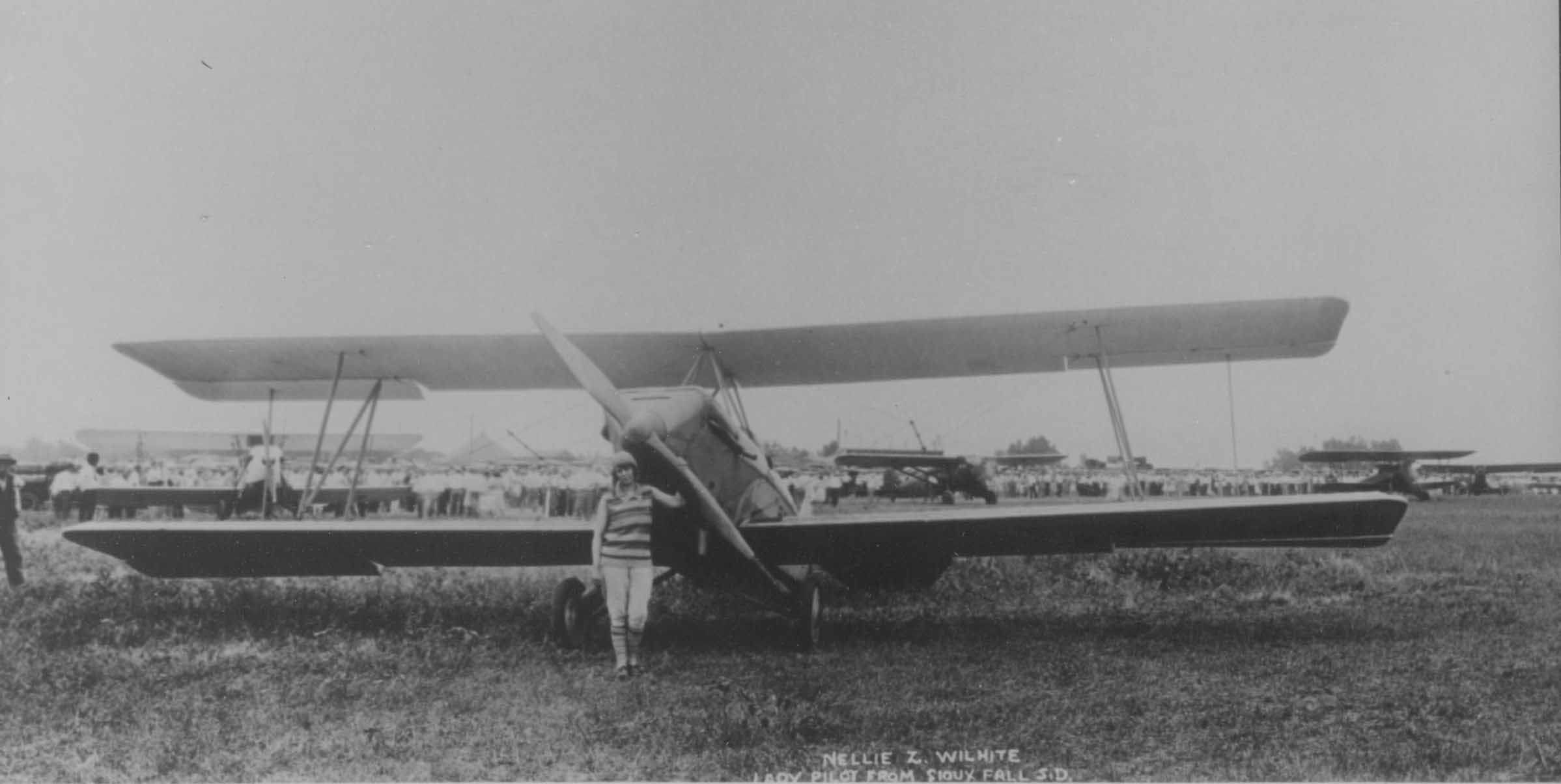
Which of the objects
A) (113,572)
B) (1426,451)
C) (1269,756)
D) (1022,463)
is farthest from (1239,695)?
(1022,463)

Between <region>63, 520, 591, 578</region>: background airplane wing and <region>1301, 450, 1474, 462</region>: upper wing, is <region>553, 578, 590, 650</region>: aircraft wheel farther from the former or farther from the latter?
<region>1301, 450, 1474, 462</region>: upper wing

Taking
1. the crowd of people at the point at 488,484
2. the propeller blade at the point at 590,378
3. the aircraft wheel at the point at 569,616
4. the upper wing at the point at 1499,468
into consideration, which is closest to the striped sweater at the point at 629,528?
the propeller blade at the point at 590,378

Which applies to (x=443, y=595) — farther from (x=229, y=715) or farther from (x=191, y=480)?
(x=191, y=480)

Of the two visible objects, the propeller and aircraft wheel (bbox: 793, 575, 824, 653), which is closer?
the propeller

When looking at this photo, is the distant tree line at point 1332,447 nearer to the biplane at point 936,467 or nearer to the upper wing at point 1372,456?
the upper wing at point 1372,456

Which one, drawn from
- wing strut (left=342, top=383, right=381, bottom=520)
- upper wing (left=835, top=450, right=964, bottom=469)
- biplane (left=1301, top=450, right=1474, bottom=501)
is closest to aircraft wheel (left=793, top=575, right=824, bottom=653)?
wing strut (left=342, top=383, right=381, bottom=520)

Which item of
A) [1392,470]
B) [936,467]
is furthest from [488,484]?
[1392,470]

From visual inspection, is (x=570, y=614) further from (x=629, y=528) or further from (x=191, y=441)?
(x=191, y=441)
